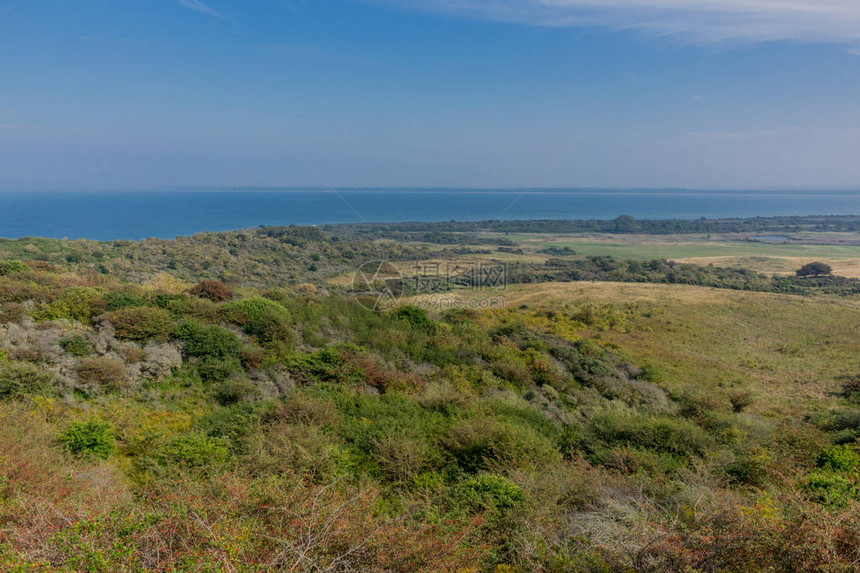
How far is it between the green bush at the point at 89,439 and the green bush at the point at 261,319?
666cm

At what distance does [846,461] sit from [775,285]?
48.2 metres

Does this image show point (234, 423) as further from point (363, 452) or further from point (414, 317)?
point (414, 317)

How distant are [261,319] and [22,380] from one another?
22.8 ft

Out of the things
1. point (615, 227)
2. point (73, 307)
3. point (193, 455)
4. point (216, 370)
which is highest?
point (615, 227)

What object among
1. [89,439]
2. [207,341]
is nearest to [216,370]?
[207,341]

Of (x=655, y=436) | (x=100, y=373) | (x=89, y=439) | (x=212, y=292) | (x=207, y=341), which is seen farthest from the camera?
(x=212, y=292)

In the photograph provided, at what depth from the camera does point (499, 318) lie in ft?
89.1

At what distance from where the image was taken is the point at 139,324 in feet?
43.2

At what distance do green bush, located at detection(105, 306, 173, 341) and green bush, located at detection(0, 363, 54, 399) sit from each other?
9.78 ft

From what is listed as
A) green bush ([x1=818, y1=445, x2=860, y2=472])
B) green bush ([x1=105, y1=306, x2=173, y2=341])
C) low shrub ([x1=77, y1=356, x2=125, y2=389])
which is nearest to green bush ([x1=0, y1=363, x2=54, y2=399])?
low shrub ([x1=77, y1=356, x2=125, y2=389])

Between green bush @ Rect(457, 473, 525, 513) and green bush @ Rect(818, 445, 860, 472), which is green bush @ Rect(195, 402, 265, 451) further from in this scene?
green bush @ Rect(818, 445, 860, 472)

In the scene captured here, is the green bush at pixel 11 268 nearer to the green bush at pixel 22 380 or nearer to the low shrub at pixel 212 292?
the low shrub at pixel 212 292

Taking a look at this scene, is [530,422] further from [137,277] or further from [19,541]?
[137,277]

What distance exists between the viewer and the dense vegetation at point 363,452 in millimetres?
4617
